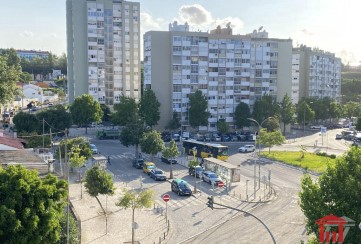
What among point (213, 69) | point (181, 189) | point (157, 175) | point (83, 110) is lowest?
point (181, 189)

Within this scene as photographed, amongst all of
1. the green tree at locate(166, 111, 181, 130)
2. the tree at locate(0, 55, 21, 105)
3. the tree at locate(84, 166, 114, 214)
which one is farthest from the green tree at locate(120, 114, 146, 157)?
the green tree at locate(166, 111, 181, 130)

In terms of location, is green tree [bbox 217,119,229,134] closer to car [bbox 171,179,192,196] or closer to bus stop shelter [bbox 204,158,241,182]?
bus stop shelter [bbox 204,158,241,182]

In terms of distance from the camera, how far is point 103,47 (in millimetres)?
102438

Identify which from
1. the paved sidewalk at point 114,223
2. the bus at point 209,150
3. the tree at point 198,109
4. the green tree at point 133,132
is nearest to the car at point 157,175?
the paved sidewalk at point 114,223

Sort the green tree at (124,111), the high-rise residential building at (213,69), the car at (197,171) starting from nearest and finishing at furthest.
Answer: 1. the car at (197,171)
2. the green tree at (124,111)
3. the high-rise residential building at (213,69)

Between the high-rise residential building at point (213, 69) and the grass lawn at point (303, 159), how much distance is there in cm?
2752

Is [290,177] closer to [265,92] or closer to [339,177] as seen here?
[339,177]

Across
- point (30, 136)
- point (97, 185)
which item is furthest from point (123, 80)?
point (97, 185)

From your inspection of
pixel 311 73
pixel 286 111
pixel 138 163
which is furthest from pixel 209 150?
pixel 311 73

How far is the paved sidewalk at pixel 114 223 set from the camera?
31250 mm

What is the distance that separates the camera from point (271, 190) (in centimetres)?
4528

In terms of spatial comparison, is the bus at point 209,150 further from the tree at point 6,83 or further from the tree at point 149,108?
the tree at point 6,83

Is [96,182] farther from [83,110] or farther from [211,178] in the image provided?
[83,110]

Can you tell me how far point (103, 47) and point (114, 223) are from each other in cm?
7383
